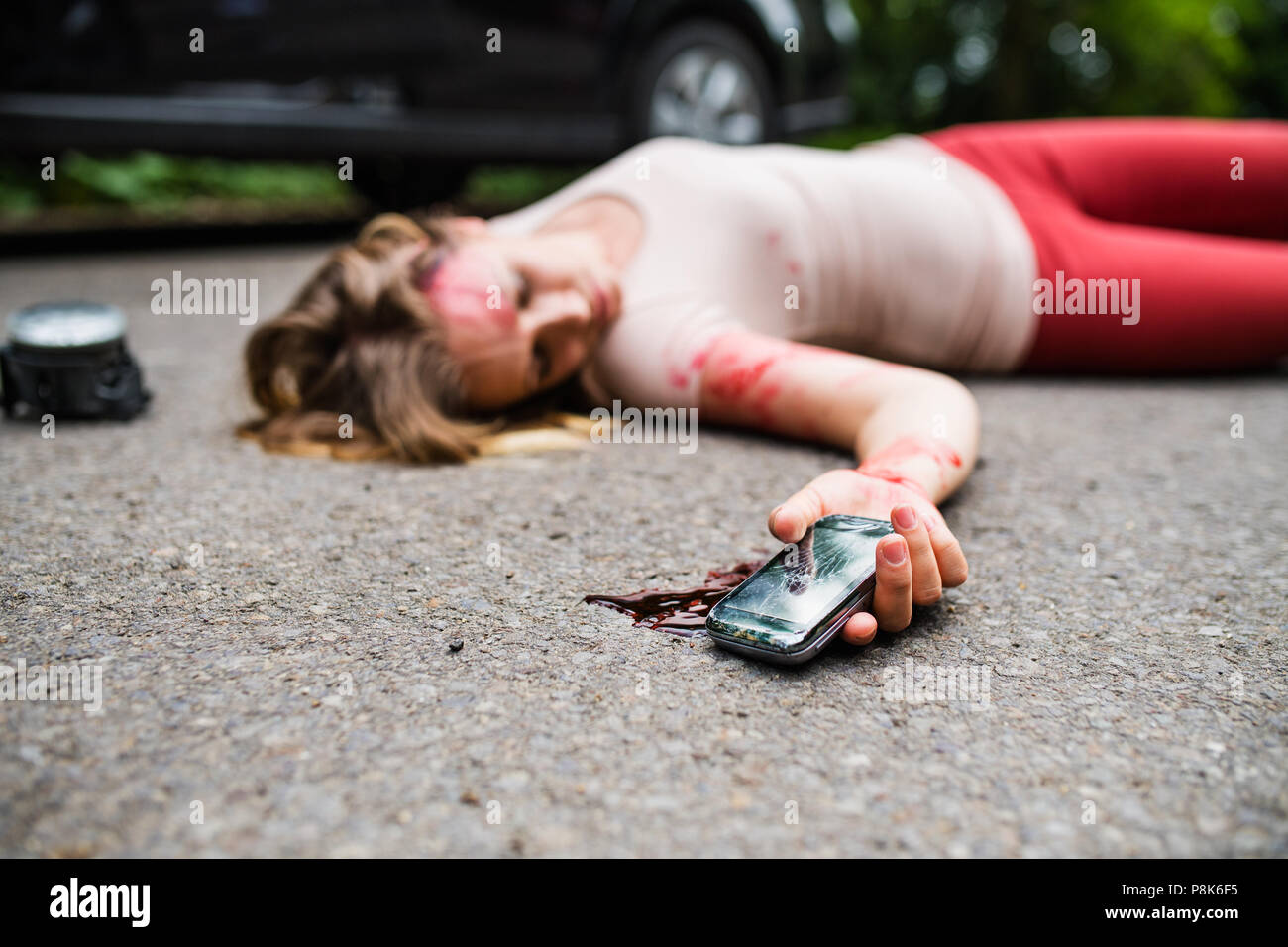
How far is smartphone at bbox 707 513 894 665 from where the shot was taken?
118cm

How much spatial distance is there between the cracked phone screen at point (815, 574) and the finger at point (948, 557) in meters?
0.06

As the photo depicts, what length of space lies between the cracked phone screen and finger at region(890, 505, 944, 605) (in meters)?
0.05

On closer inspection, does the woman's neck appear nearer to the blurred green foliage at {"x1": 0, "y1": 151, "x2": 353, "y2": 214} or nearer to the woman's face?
the woman's face

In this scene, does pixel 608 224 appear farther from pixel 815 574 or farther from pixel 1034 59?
pixel 1034 59

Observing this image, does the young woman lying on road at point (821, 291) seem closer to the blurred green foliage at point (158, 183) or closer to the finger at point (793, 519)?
the finger at point (793, 519)

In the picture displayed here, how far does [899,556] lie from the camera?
1.20 m

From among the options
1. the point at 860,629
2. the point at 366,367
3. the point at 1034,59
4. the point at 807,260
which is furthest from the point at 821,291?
the point at 1034,59

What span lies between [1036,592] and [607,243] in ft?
4.31

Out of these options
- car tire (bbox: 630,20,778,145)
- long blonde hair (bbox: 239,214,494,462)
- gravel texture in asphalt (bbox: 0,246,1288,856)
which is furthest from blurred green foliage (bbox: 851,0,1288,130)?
gravel texture in asphalt (bbox: 0,246,1288,856)

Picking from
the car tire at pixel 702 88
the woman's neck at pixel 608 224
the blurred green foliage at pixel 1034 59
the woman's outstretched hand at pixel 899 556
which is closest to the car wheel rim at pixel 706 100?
the car tire at pixel 702 88

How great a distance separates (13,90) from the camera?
376cm

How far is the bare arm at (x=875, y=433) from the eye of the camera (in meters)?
1.24

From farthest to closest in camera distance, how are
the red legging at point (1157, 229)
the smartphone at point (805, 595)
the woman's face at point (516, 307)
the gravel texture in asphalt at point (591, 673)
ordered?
the red legging at point (1157, 229) < the woman's face at point (516, 307) < the smartphone at point (805, 595) < the gravel texture in asphalt at point (591, 673)
